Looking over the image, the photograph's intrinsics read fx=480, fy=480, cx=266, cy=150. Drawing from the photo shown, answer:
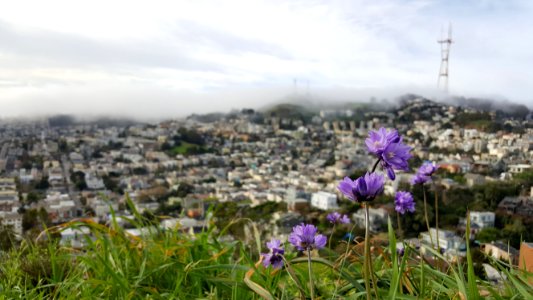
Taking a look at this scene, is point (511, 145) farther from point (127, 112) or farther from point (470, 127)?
point (127, 112)

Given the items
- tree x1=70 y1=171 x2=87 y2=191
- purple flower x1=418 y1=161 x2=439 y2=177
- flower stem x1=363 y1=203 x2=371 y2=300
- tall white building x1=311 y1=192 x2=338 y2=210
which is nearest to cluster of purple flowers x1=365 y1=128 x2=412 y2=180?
flower stem x1=363 y1=203 x2=371 y2=300

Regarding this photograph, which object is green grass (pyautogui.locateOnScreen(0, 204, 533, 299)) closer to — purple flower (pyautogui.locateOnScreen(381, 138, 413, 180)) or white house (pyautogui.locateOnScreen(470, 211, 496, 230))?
purple flower (pyautogui.locateOnScreen(381, 138, 413, 180))

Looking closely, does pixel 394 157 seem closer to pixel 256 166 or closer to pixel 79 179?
pixel 79 179

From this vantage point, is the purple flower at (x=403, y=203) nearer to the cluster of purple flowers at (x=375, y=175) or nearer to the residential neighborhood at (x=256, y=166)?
the cluster of purple flowers at (x=375, y=175)

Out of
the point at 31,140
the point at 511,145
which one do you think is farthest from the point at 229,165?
the point at 511,145

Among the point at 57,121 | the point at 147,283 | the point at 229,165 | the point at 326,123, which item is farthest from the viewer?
the point at 326,123

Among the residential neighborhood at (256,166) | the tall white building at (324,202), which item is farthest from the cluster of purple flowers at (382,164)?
the tall white building at (324,202)

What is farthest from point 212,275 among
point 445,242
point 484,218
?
point 484,218
